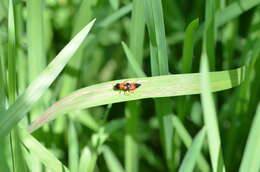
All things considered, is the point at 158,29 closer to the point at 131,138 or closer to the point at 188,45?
the point at 188,45

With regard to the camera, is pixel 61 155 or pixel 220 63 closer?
pixel 61 155

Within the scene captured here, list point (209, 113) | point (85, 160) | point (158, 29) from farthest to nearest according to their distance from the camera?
1. point (85, 160)
2. point (158, 29)
3. point (209, 113)

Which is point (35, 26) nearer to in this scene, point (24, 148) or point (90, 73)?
point (24, 148)

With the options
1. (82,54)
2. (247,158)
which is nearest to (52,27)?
(82,54)

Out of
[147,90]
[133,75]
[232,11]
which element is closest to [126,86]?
[147,90]

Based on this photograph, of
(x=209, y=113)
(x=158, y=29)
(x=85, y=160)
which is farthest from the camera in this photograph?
(x=85, y=160)

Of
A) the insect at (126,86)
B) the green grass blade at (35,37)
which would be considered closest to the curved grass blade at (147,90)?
the insect at (126,86)

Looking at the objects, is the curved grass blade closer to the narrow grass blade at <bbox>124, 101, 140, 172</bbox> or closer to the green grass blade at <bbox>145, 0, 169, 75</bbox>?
the green grass blade at <bbox>145, 0, 169, 75</bbox>
